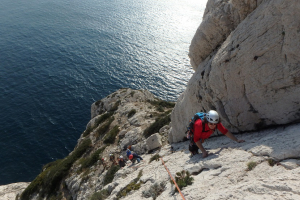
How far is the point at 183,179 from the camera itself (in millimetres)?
10961

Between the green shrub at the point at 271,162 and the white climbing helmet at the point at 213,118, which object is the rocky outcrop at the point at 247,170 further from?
the white climbing helmet at the point at 213,118

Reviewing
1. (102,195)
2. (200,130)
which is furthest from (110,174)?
(200,130)

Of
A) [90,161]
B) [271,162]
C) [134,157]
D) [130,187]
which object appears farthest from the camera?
[90,161]

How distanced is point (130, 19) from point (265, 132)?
117 metres

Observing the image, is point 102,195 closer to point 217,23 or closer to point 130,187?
point 130,187

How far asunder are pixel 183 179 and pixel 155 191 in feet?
6.70

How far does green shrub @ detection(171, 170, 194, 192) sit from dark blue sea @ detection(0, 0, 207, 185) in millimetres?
41289

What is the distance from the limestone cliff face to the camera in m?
10.2

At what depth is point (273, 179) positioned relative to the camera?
7676 millimetres

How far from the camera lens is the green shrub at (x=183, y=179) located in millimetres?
10630

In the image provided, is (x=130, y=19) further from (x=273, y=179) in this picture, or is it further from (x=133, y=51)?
(x=273, y=179)

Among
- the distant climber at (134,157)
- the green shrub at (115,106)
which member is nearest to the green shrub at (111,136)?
the distant climber at (134,157)

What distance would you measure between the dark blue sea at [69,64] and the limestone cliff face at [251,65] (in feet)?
142

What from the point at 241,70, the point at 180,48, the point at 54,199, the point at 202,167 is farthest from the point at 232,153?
the point at 180,48
